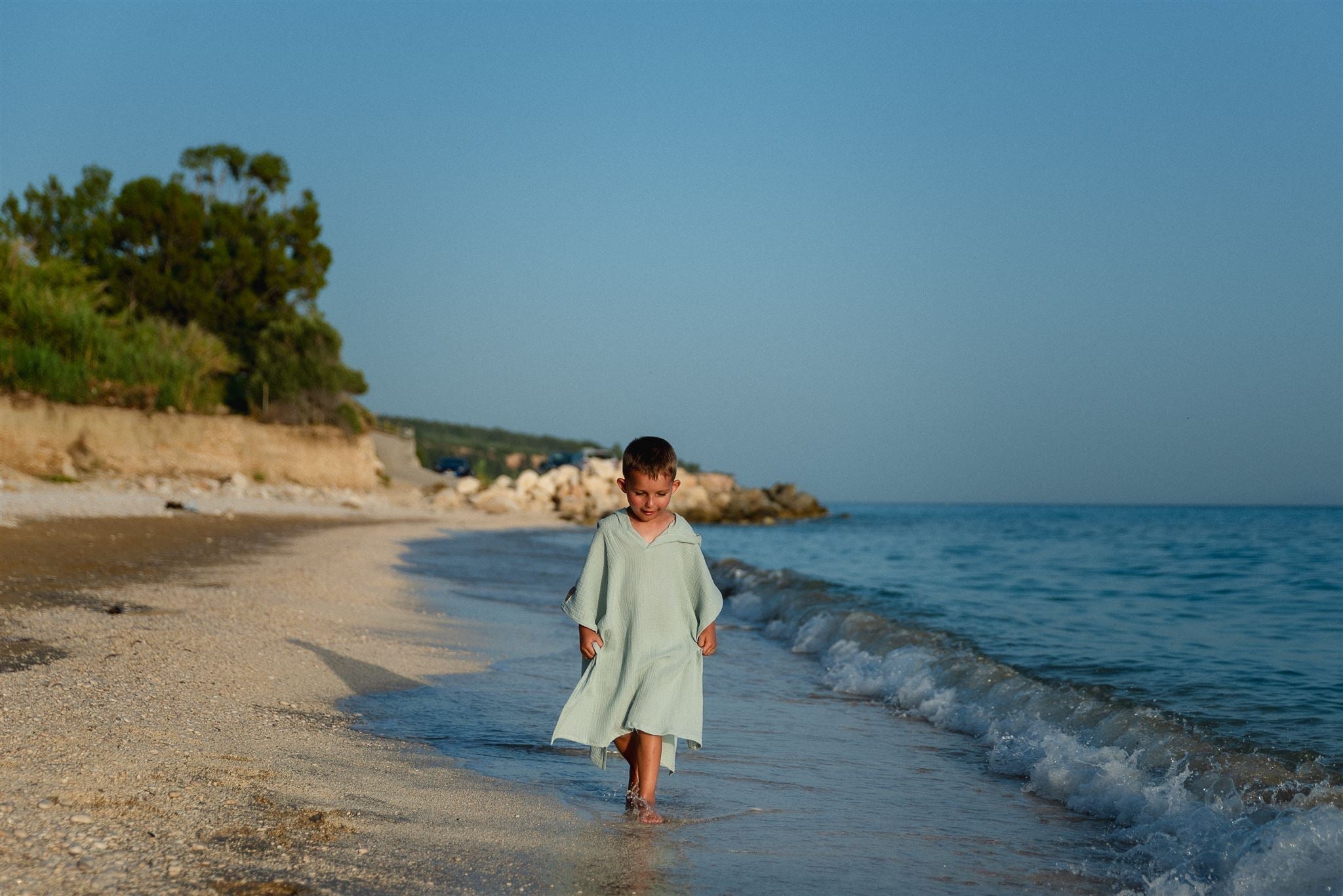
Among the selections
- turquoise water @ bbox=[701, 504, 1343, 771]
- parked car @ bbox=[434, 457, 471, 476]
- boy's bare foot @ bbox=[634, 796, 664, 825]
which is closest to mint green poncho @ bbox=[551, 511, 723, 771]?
boy's bare foot @ bbox=[634, 796, 664, 825]

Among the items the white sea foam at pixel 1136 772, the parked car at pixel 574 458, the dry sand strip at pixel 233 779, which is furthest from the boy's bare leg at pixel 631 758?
the parked car at pixel 574 458

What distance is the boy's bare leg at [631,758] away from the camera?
4.11 metres

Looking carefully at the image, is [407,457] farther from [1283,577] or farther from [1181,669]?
[1181,669]

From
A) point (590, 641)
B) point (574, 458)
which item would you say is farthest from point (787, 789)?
point (574, 458)

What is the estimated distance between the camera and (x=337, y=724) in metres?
5.04

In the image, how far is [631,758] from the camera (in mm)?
4195

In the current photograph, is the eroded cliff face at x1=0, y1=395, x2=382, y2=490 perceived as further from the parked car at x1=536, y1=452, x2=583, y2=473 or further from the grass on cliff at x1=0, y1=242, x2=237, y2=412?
the parked car at x1=536, y1=452, x2=583, y2=473

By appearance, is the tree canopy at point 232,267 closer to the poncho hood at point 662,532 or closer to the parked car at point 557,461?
the parked car at point 557,461

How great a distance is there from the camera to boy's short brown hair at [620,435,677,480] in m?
3.88

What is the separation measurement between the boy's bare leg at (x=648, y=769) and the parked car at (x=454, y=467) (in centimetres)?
4247

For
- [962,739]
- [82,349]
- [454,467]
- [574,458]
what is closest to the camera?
[962,739]

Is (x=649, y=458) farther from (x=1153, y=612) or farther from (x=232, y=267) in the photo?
(x=232, y=267)

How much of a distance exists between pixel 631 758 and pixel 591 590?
0.73m

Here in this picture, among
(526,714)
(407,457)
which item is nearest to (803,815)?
(526,714)
